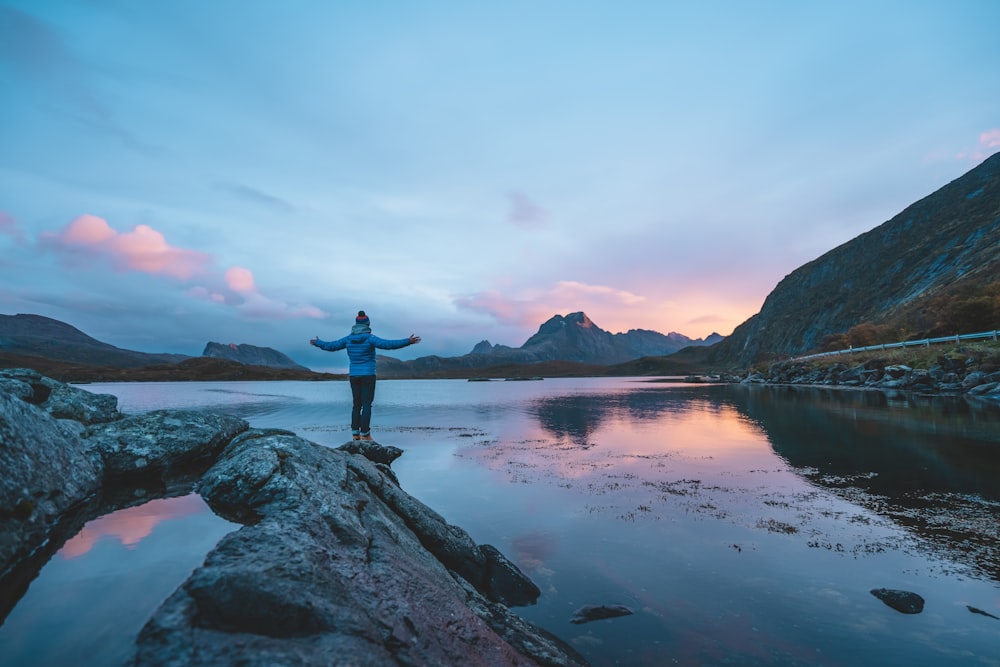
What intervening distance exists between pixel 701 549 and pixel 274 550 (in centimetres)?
1212

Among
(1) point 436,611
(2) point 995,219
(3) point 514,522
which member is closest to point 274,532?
(1) point 436,611

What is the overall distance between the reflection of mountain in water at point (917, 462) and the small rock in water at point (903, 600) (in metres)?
3.10

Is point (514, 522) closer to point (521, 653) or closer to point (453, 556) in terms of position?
point (453, 556)

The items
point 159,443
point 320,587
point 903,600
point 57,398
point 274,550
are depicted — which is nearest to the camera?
point 320,587

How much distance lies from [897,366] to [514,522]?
244ft

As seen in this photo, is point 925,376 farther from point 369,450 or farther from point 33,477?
point 33,477

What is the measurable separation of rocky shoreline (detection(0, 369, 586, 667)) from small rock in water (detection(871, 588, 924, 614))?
7270 mm

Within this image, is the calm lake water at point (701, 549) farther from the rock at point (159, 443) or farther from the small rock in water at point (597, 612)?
the rock at point (159, 443)

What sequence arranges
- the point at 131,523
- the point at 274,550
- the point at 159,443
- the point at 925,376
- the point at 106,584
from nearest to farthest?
the point at 274,550
the point at 106,584
the point at 131,523
the point at 159,443
the point at 925,376

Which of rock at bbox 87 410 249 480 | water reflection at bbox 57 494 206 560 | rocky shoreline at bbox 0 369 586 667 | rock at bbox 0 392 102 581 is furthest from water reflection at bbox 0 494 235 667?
rock at bbox 87 410 249 480

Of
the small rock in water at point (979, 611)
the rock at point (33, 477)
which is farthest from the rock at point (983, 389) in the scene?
the rock at point (33, 477)

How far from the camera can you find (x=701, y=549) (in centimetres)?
1316

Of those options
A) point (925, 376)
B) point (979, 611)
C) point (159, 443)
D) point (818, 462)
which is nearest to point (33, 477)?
point (159, 443)

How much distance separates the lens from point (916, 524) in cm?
1436
